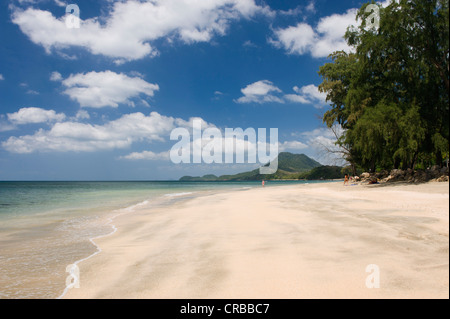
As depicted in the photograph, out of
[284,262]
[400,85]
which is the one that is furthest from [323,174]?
[284,262]

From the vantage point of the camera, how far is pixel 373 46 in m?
21.1

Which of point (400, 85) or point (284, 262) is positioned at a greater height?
point (400, 85)

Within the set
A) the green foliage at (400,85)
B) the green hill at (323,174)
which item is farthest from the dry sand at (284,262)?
the green hill at (323,174)

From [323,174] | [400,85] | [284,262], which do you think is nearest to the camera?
[284,262]

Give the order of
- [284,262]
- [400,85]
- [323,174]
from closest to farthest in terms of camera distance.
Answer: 1. [284,262]
2. [400,85]
3. [323,174]

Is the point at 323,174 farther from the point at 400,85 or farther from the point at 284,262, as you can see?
the point at 284,262

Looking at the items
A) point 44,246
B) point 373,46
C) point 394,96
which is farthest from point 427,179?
point 44,246

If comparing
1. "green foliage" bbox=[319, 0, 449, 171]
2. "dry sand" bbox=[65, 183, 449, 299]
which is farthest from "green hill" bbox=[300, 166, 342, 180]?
"dry sand" bbox=[65, 183, 449, 299]

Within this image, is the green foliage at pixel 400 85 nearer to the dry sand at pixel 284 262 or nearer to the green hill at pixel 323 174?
the dry sand at pixel 284 262
